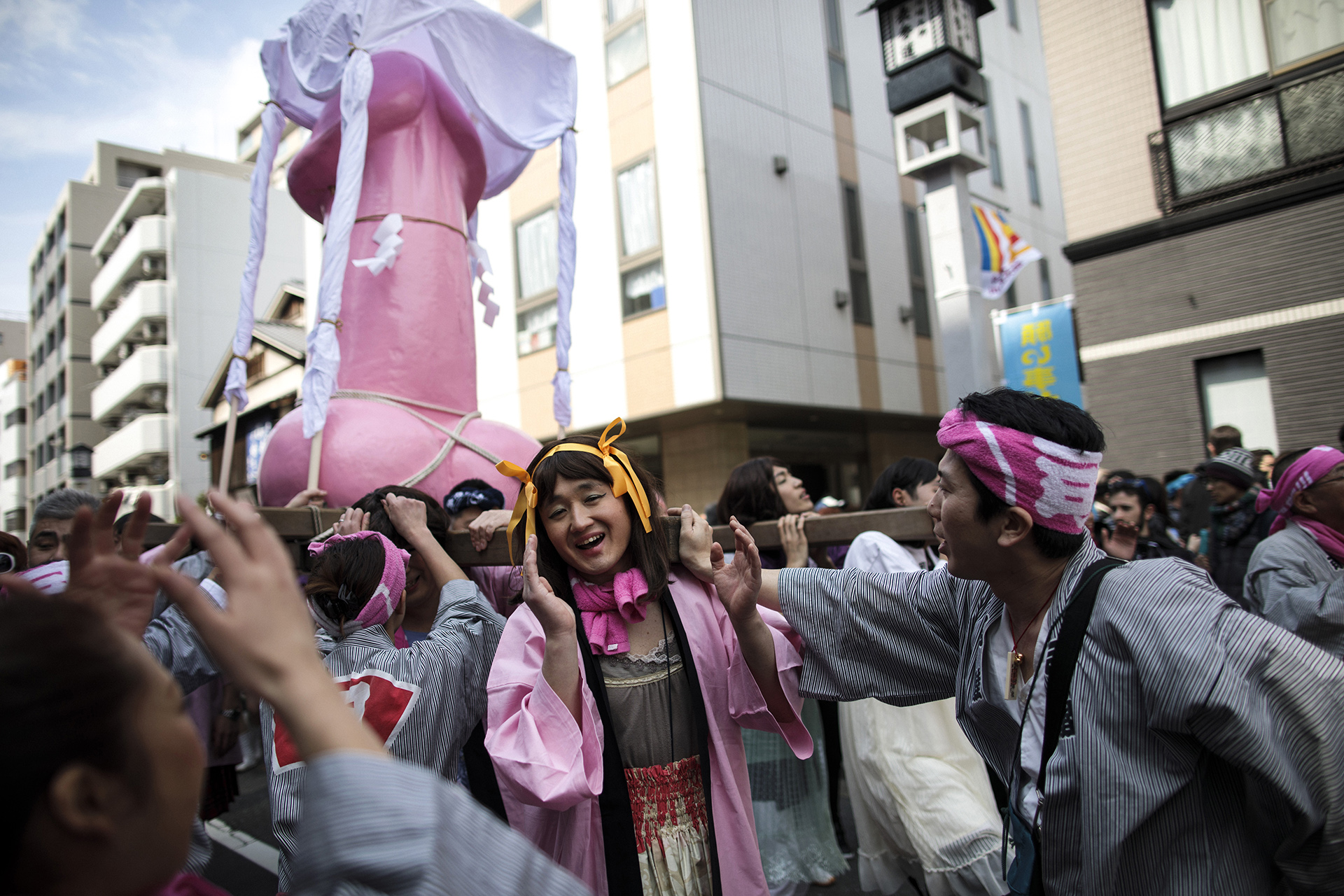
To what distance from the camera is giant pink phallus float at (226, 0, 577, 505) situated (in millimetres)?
3375

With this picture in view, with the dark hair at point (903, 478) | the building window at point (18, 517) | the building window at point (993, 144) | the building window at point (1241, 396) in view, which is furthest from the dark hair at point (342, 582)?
the building window at point (18, 517)

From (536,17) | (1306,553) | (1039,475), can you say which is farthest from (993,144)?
(1039,475)

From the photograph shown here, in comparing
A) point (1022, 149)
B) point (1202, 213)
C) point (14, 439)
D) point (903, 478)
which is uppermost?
point (1022, 149)

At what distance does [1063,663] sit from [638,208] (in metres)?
12.1

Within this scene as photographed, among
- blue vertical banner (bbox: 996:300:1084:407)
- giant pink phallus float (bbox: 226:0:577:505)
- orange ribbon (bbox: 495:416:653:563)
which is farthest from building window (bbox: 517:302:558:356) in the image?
orange ribbon (bbox: 495:416:653:563)

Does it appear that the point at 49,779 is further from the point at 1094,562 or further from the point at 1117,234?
the point at 1117,234

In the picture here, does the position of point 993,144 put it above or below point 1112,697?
above

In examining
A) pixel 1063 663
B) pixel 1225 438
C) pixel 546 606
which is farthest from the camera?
pixel 1225 438

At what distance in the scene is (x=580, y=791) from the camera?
5.73ft

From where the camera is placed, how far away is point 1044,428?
161cm

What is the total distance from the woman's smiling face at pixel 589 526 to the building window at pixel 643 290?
10.5 m

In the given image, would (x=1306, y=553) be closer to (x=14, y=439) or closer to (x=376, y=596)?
(x=376, y=596)

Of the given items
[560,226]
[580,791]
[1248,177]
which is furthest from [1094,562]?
[1248,177]

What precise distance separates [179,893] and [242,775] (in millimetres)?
6783
